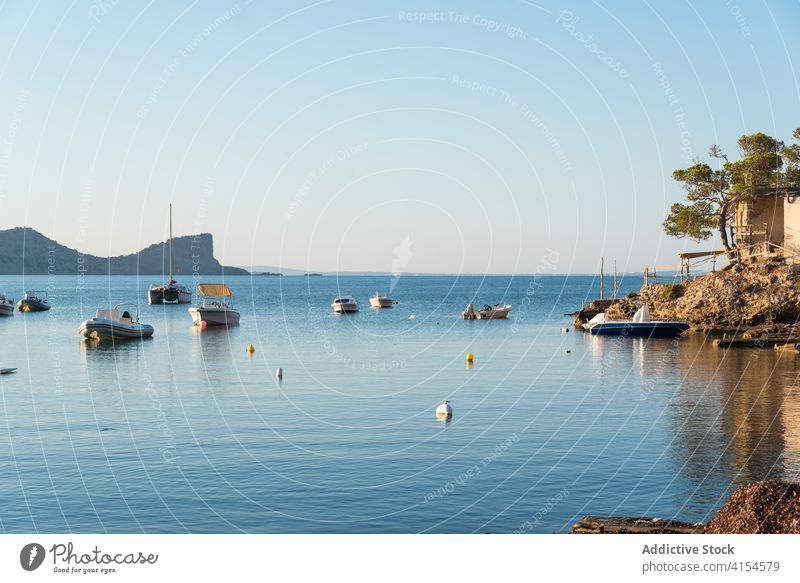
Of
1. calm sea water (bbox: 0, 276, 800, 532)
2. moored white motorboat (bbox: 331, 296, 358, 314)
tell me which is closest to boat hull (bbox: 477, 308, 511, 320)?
moored white motorboat (bbox: 331, 296, 358, 314)

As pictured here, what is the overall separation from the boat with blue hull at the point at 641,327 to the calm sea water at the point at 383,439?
10756mm

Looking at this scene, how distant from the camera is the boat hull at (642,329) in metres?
81.0

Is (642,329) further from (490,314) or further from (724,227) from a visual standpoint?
(490,314)

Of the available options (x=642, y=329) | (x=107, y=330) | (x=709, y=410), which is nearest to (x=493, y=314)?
(x=642, y=329)

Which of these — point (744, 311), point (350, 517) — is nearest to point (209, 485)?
point (350, 517)

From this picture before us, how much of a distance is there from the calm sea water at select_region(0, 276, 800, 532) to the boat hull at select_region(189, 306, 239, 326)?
31.5 m

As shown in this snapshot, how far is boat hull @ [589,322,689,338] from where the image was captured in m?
81.0

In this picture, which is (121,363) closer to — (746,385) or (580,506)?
(746,385)

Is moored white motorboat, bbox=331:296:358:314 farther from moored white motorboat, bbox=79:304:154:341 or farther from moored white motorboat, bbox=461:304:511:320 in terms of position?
moored white motorboat, bbox=79:304:154:341

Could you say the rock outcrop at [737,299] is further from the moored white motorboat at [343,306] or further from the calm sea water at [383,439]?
the moored white motorboat at [343,306]

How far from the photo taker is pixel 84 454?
32.2 metres

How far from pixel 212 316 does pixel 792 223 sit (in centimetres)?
6289

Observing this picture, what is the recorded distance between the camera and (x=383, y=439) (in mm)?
35250
